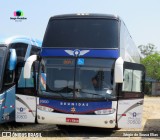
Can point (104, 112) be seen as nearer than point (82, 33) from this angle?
Yes

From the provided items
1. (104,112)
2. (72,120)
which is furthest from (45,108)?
(104,112)

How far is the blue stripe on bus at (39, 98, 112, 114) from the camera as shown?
11.7 m

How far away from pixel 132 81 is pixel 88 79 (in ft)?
5.00

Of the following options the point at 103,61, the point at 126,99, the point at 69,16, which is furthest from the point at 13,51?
the point at 126,99

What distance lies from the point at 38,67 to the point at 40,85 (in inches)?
22.6

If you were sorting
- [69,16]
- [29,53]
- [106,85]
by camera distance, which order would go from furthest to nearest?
1. [29,53]
2. [69,16]
3. [106,85]

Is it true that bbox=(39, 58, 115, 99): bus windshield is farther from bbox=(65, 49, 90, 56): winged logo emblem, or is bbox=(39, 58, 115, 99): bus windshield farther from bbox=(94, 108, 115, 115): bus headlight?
bbox=(94, 108, 115, 115): bus headlight

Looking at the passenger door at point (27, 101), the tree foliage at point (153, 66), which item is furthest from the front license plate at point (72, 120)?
the tree foliage at point (153, 66)

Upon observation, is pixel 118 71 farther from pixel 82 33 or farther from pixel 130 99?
pixel 82 33

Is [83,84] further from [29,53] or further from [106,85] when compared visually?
[29,53]

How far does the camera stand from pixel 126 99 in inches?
472

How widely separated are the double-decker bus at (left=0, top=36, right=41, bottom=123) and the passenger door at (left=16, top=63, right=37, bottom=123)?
0.10m

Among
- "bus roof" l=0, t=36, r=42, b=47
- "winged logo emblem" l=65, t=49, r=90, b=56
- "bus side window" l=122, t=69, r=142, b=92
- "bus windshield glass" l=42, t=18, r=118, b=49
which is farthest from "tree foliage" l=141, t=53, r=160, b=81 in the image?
"winged logo emblem" l=65, t=49, r=90, b=56

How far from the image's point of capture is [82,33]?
12.5 m
